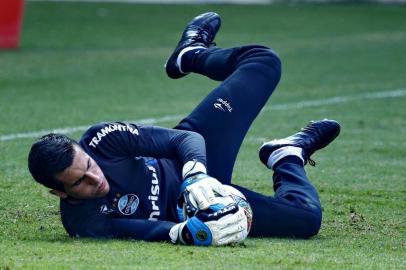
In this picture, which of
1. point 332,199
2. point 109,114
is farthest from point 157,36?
point 332,199

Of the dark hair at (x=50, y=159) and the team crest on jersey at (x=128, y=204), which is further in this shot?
the team crest on jersey at (x=128, y=204)

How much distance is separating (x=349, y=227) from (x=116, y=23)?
1490 centimetres

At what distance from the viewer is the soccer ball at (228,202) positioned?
609cm

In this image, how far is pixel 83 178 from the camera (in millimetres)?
6137

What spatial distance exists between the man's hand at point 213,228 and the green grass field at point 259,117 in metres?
0.07

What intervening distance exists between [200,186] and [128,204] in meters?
0.51

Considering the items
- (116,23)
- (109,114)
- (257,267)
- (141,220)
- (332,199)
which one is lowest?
(116,23)

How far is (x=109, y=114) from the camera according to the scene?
12180mm

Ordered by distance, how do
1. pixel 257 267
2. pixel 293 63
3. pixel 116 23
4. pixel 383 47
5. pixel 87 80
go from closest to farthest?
pixel 257 267
pixel 87 80
pixel 293 63
pixel 383 47
pixel 116 23

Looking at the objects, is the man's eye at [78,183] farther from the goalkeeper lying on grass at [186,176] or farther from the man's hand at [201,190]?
the man's hand at [201,190]

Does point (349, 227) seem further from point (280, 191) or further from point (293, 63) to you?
point (293, 63)

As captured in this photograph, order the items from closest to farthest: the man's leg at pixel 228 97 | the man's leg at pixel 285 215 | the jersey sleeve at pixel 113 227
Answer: the jersey sleeve at pixel 113 227, the man's leg at pixel 285 215, the man's leg at pixel 228 97

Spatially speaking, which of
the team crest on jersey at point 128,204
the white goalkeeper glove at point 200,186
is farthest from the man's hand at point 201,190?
the team crest on jersey at point 128,204

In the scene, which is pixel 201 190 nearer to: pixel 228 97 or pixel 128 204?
pixel 128 204
